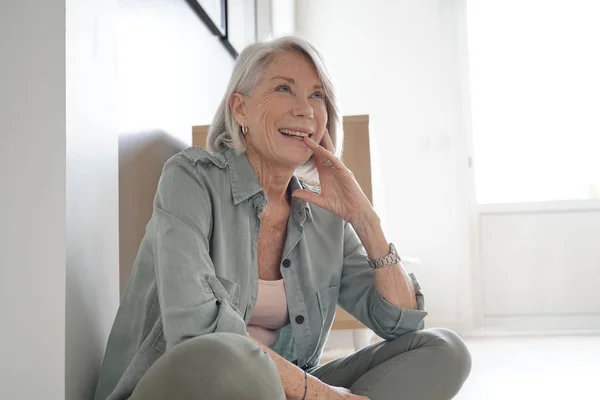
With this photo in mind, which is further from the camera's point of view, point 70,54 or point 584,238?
point 584,238

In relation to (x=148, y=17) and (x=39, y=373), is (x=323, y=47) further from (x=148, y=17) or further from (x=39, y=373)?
(x=39, y=373)

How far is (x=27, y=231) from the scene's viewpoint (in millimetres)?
1177

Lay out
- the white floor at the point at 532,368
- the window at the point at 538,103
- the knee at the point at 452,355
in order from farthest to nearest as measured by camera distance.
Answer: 1. the window at the point at 538,103
2. the white floor at the point at 532,368
3. the knee at the point at 452,355

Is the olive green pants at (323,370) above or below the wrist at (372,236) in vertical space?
below

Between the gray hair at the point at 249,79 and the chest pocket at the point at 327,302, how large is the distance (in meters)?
0.36

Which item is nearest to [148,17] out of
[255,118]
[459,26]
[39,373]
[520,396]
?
[255,118]

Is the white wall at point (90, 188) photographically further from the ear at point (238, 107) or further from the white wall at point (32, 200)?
the ear at point (238, 107)

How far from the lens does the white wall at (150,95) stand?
164 cm

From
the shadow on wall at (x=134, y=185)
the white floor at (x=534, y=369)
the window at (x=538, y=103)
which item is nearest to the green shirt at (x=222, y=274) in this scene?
the shadow on wall at (x=134, y=185)

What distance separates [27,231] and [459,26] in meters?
4.09

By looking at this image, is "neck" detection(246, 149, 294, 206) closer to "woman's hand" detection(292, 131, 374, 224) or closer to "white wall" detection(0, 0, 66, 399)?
"woman's hand" detection(292, 131, 374, 224)

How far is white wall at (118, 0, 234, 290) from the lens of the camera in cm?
164

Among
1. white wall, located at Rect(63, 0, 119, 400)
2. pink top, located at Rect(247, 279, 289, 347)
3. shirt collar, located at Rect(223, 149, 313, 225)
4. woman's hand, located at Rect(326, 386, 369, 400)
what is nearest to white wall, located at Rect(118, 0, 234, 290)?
white wall, located at Rect(63, 0, 119, 400)

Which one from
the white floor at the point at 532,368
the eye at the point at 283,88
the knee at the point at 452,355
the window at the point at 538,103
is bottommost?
the white floor at the point at 532,368
